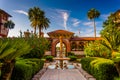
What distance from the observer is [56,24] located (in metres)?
56.1

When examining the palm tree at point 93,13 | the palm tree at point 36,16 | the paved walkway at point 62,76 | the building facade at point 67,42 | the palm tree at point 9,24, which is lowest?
the paved walkway at point 62,76

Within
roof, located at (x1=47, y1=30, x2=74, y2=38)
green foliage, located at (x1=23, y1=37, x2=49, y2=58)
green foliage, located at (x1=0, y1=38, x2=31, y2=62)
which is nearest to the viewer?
green foliage, located at (x1=0, y1=38, x2=31, y2=62)

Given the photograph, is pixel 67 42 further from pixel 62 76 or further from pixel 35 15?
pixel 62 76

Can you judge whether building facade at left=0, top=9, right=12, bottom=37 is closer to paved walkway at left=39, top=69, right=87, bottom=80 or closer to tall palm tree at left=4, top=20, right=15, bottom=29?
tall palm tree at left=4, top=20, right=15, bottom=29

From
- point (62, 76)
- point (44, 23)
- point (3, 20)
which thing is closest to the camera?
point (62, 76)

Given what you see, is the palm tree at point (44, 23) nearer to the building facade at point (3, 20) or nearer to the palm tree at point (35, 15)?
the palm tree at point (35, 15)

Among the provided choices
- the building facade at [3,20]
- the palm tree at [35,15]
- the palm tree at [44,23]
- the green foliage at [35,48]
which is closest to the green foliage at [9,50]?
the green foliage at [35,48]

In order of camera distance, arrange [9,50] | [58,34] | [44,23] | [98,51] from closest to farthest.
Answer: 1. [9,50]
2. [98,51]
3. [58,34]
4. [44,23]

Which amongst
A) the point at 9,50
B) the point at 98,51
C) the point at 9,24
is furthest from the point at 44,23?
the point at 9,50

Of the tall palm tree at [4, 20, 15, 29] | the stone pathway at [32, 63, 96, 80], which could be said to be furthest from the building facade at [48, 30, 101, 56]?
the stone pathway at [32, 63, 96, 80]

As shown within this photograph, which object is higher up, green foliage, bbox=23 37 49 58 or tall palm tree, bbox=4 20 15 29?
tall palm tree, bbox=4 20 15 29

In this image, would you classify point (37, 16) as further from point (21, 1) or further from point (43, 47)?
point (43, 47)

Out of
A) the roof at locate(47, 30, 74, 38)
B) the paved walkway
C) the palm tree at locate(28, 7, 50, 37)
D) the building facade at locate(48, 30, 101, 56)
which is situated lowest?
the paved walkway

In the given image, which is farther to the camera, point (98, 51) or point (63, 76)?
point (98, 51)
